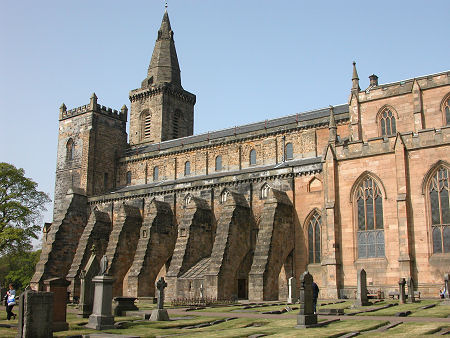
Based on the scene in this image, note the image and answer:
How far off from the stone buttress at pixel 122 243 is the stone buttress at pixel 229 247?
32.7 feet

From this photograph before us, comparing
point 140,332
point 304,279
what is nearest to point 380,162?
point 304,279

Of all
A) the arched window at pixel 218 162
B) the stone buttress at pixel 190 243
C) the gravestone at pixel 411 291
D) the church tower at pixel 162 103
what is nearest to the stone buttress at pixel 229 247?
the stone buttress at pixel 190 243

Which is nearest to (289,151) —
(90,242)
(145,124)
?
(90,242)

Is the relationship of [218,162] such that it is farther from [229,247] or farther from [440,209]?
[440,209]

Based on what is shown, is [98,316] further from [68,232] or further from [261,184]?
[68,232]

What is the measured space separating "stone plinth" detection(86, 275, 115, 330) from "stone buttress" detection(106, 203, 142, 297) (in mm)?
25760

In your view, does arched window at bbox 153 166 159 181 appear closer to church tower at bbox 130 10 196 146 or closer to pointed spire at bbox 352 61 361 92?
church tower at bbox 130 10 196 146

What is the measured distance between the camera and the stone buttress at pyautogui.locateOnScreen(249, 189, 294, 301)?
35.5 metres

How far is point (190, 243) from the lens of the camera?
4219 centimetres

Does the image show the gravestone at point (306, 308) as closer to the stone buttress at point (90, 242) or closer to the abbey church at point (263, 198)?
the abbey church at point (263, 198)

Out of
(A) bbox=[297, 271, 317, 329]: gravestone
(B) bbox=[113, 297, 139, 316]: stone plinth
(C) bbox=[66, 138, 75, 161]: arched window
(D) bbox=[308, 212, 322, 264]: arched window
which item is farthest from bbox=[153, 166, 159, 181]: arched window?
(A) bbox=[297, 271, 317, 329]: gravestone

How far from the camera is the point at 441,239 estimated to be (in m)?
30.5

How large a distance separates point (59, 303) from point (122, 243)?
27617mm

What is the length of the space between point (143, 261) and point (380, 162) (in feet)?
68.7
